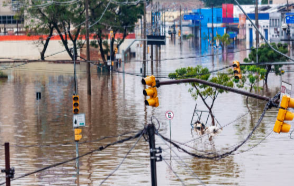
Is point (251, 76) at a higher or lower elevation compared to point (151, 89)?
lower

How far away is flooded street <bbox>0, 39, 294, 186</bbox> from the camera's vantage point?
26.7m

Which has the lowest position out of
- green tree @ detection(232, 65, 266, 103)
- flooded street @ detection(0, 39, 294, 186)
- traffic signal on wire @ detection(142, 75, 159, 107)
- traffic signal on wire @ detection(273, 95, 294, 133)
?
flooded street @ detection(0, 39, 294, 186)

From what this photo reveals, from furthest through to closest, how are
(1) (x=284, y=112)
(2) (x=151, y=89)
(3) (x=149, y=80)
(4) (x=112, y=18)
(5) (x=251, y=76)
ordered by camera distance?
(4) (x=112, y=18) < (5) (x=251, y=76) < (2) (x=151, y=89) < (1) (x=284, y=112) < (3) (x=149, y=80)

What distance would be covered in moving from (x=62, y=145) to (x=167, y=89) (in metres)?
27.6

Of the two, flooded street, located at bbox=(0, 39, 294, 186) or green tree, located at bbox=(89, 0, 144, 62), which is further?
green tree, located at bbox=(89, 0, 144, 62)

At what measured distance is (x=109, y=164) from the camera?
28.7m

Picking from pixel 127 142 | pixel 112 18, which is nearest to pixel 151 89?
pixel 127 142

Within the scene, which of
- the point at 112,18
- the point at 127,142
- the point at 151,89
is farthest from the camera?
the point at 112,18

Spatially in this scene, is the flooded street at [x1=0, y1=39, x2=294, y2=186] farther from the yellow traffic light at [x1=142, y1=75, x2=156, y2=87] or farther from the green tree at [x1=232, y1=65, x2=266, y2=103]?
the yellow traffic light at [x1=142, y1=75, x2=156, y2=87]

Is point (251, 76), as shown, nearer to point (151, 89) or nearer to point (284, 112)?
point (284, 112)

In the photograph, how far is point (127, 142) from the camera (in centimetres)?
3391

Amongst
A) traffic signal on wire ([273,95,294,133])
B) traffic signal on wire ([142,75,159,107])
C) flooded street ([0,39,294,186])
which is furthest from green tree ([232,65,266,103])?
traffic signal on wire ([142,75,159,107])

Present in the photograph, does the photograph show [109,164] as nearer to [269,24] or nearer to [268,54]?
[268,54]

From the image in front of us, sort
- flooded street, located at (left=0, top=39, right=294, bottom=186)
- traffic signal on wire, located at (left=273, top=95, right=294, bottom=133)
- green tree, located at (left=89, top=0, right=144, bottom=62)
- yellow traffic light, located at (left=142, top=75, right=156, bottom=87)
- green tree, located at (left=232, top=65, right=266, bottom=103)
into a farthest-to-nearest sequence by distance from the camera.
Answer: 1. green tree, located at (left=89, top=0, right=144, bottom=62)
2. green tree, located at (left=232, top=65, right=266, bottom=103)
3. flooded street, located at (left=0, top=39, right=294, bottom=186)
4. traffic signal on wire, located at (left=273, top=95, right=294, bottom=133)
5. yellow traffic light, located at (left=142, top=75, right=156, bottom=87)
